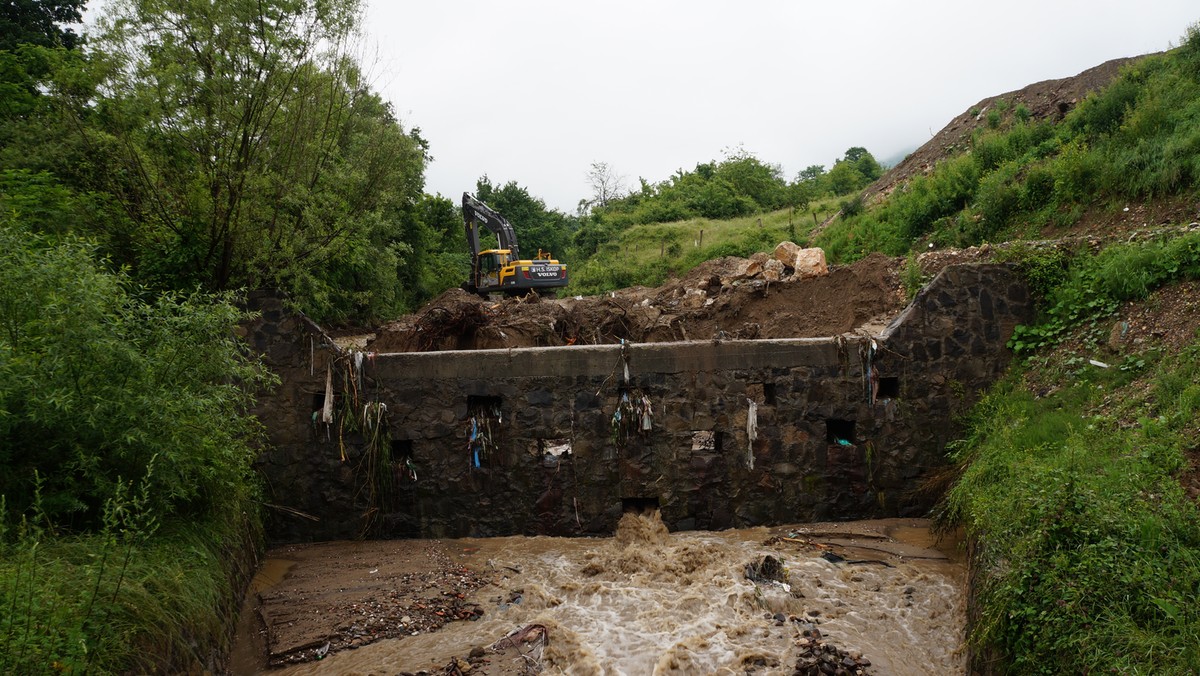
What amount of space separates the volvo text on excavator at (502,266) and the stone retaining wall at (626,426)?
11.5 meters

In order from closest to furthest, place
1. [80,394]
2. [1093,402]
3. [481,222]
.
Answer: [80,394] < [1093,402] < [481,222]

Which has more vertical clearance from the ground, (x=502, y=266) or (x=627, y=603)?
(x=502, y=266)

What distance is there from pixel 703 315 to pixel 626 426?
553cm

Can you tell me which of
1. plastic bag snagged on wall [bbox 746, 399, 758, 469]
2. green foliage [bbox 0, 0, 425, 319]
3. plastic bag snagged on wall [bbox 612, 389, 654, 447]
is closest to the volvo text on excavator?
green foliage [bbox 0, 0, 425, 319]

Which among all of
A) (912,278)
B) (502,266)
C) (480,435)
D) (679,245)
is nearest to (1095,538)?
(480,435)

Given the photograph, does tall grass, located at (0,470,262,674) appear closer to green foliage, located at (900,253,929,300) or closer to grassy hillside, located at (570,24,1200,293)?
green foliage, located at (900,253,929,300)

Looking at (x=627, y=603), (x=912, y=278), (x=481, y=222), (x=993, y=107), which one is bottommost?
(x=627, y=603)

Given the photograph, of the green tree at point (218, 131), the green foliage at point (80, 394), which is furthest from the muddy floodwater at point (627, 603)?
the green tree at point (218, 131)

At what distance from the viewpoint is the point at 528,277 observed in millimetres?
18688

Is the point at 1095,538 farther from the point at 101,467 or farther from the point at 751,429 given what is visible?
the point at 101,467

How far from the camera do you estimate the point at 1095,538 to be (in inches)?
165

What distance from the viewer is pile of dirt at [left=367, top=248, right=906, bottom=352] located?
983cm

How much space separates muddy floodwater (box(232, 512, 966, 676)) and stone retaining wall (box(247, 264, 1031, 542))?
0.32m

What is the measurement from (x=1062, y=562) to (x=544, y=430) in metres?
4.65
